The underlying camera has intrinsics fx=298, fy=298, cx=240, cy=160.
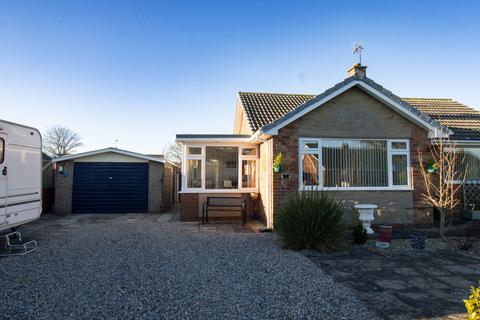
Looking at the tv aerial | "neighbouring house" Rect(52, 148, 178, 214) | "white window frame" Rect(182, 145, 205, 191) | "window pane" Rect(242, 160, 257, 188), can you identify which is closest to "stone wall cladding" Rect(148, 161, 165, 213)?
"neighbouring house" Rect(52, 148, 178, 214)

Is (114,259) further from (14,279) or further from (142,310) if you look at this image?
(142,310)

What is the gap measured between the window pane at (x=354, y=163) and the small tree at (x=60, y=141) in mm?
38918

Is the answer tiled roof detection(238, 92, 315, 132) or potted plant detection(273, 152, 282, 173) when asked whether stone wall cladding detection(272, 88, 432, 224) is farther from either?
tiled roof detection(238, 92, 315, 132)

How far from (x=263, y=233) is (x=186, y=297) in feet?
16.9

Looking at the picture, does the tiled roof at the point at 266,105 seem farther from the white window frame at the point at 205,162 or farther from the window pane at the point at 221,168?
the window pane at the point at 221,168

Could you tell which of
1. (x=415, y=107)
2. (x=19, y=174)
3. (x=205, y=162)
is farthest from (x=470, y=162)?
(x=19, y=174)

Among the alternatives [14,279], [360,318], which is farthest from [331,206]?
[14,279]

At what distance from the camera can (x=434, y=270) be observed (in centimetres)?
562

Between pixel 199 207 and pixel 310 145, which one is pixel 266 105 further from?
pixel 199 207

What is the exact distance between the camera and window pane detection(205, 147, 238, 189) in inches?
464

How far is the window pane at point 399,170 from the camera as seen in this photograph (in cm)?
997

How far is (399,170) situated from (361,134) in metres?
1.81

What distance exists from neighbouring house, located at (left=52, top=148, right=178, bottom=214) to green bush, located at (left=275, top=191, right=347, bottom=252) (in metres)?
9.06

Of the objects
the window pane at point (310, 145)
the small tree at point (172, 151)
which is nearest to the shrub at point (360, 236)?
the window pane at point (310, 145)
